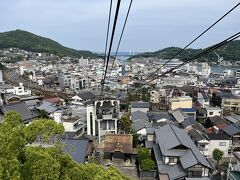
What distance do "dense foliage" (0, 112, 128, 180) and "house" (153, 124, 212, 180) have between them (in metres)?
9.12

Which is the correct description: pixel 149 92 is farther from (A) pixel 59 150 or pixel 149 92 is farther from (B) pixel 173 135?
(A) pixel 59 150

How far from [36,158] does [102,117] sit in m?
16.0

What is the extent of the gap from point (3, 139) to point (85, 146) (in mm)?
10873

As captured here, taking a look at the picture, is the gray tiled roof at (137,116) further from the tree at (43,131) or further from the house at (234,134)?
the tree at (43,131)

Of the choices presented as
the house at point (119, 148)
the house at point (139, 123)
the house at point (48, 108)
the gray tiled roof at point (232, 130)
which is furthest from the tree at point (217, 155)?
the house at point (48, 108)

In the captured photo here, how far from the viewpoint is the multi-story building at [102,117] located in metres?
21.3

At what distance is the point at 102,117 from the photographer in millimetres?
21219

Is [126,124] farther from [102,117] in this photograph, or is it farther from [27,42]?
[27,42]

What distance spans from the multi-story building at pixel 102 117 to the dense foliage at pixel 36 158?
47.9 ft

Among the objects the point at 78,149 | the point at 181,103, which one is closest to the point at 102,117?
the point at 78,149

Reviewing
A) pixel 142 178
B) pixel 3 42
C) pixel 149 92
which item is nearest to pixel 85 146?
pixel 142 178

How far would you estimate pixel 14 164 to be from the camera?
4.96 metres

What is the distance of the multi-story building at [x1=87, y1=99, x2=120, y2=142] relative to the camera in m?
21.3

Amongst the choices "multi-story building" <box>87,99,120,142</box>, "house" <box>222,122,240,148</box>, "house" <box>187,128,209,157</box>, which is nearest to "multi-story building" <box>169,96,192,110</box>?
"house" <box>222,122,240,148</box>
